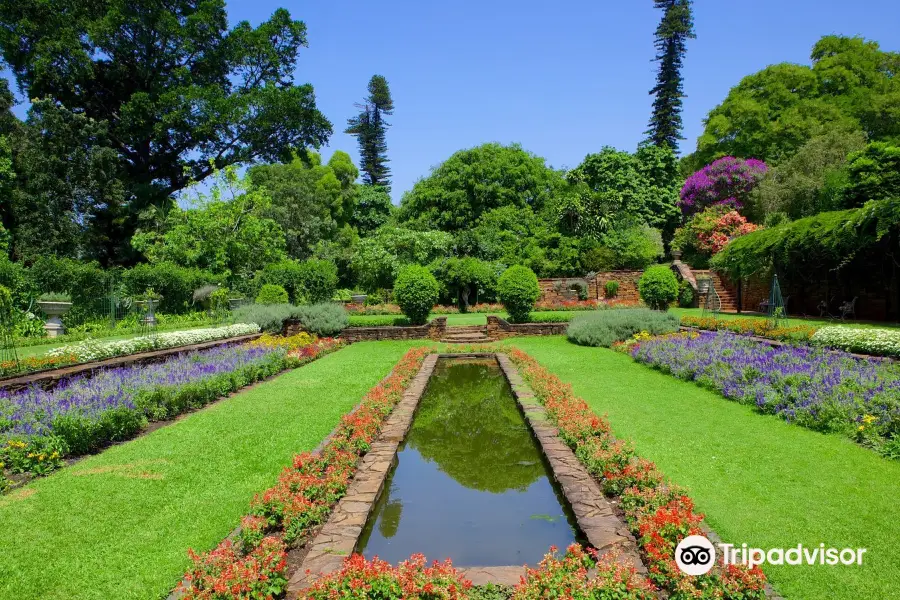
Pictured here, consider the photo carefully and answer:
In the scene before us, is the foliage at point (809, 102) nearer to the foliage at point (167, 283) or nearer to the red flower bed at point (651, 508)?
the red flower bed at point (651, 508)

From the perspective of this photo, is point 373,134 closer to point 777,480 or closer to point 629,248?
point 629,248

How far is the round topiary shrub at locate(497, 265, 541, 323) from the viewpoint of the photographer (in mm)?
15383

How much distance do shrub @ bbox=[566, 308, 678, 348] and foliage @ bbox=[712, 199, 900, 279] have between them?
5.09m

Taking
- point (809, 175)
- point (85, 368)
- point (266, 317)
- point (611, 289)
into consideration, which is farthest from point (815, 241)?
point (85, 368)

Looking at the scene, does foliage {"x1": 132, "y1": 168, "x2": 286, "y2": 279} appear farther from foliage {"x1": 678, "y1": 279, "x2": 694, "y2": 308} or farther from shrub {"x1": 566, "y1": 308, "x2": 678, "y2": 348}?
foliage {"x1": 678, "y1": 279, "x2": 694, "y2": 308}

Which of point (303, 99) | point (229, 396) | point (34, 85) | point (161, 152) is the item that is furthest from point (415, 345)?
point (34, 85)

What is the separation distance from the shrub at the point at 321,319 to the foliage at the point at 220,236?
7.42 meters

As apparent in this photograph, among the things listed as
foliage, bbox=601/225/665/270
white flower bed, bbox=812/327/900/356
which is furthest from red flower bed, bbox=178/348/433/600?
foliage, bbox=601/225/665/270

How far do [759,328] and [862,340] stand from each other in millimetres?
2948

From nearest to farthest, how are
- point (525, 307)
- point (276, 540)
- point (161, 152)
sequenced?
1. point (276, 540)
2. point (525, 307)
3. point (161, 152)

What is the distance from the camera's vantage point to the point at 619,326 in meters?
12.9

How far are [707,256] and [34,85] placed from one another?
99.0 ft

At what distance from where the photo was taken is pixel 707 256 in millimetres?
24922

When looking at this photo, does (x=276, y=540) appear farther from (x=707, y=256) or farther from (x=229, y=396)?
(x=707, y=256)
